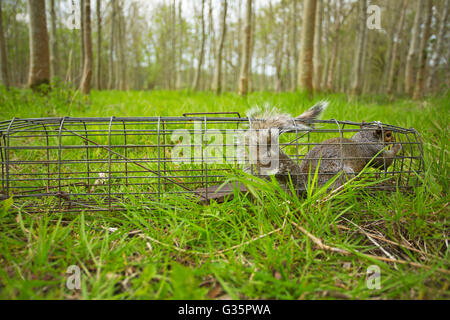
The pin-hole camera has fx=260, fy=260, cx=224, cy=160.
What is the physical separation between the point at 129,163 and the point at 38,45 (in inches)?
163

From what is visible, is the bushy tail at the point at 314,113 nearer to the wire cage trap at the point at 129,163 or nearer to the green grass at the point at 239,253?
the wire cage trap at the point at 129,163

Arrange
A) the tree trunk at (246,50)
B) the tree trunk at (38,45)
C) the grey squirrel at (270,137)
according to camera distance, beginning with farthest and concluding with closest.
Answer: the tree trunk at (246,50) < the tree trunk at (38,45) < the grey squirrel at (270,137)

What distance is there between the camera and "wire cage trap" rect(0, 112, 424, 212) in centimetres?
160

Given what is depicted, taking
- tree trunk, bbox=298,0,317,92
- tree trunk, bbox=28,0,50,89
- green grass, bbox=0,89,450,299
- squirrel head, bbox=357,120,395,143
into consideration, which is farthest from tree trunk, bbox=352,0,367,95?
tree trunk, bbox=28,0,50,89

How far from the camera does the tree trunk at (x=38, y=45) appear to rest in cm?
475

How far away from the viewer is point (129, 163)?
2.49 metres

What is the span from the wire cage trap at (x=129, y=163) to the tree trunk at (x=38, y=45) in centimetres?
241

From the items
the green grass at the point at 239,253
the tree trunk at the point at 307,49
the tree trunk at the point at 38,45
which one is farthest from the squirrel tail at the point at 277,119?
the tree trunk at the point at 38,45

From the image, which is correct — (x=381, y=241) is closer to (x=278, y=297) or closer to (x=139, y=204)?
(x=278, y=297)

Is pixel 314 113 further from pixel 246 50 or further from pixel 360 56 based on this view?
pixel 360 56

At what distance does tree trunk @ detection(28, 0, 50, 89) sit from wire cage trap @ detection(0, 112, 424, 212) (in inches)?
94.7

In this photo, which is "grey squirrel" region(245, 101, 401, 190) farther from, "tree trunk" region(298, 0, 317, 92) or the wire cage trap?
"tree trunk" region(298, 0, 317, 92)
